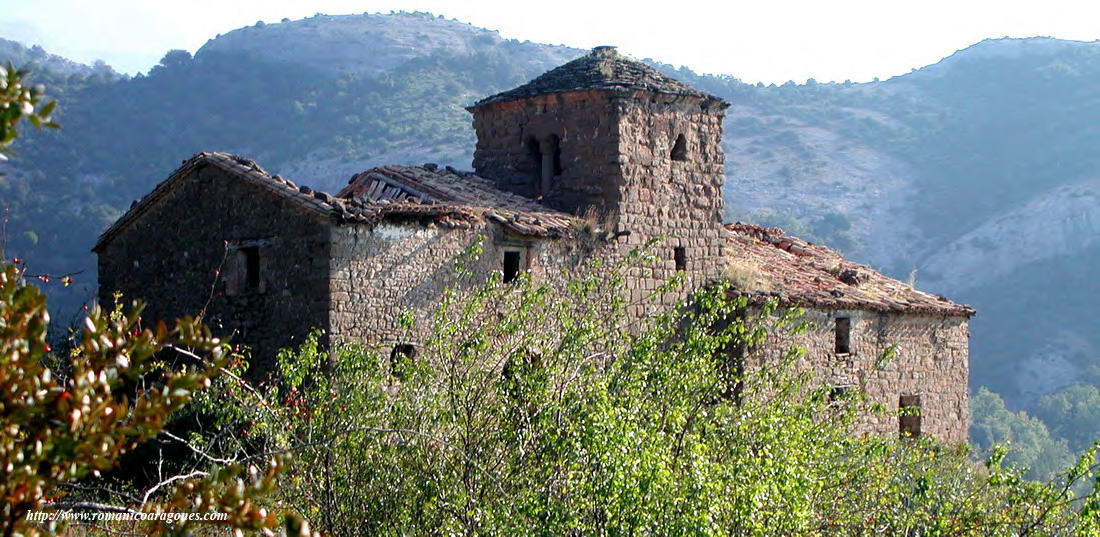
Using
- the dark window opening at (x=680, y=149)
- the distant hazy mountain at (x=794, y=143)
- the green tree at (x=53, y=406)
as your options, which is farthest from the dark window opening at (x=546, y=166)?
the distant hazy mountain at (x=794, y=143)

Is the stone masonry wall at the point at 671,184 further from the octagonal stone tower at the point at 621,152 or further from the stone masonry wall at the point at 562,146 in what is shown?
the stone masonry wall at the point at 562,146

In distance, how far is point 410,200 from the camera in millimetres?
15820

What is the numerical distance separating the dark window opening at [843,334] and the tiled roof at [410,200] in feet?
15.6

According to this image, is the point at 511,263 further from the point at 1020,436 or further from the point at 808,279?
the point at 1020,436

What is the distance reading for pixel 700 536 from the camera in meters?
7.40

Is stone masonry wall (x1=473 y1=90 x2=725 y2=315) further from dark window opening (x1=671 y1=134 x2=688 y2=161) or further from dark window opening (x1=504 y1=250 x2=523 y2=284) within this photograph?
dark window opening (x1=504 y1=250 x2=523 y2=284)

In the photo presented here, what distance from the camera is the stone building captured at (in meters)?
14.4

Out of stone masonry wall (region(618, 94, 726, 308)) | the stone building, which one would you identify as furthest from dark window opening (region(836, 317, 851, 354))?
stone masonry wall (region(618, 94, 726, 308))

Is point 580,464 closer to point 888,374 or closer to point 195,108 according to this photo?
point 888,374

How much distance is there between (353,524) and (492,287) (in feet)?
6.72

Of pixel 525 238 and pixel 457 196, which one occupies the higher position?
pixel 457 196

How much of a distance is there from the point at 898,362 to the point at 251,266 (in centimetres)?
1007

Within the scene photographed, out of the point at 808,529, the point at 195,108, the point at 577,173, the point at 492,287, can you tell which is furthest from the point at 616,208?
the point at 195,108

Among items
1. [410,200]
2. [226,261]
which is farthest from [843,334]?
[226,261]
